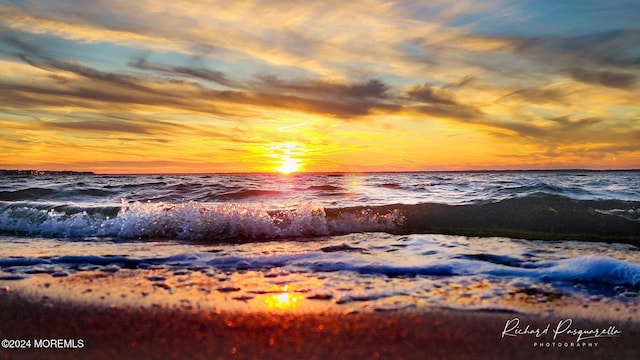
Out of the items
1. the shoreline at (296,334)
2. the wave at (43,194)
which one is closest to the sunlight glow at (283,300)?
the shoreline at (296,334)

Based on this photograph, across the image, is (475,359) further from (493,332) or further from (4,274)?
(4,274)

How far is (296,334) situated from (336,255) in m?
3.28

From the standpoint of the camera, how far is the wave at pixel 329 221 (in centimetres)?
937

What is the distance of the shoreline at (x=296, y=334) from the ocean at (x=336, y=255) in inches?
11.2

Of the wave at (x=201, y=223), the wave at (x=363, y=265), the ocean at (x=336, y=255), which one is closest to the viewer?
the ocean at (x=336, y=255)

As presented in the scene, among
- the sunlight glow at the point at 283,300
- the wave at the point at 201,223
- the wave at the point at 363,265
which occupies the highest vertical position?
the wave at the point at 201,223

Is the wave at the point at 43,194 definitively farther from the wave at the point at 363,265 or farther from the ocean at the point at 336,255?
the wave at the point at 363,265

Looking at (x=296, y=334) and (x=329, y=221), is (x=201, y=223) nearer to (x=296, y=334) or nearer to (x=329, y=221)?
(x=329, y=221)

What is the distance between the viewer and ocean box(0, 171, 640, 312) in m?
4.43

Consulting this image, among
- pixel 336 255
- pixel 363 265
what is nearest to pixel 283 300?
pixel 363 265

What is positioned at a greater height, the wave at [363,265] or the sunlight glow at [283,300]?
the wave at [363,265]

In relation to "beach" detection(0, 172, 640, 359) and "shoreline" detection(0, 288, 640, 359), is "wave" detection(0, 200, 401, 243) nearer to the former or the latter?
"beach" detection(0, 172, 640, 359)

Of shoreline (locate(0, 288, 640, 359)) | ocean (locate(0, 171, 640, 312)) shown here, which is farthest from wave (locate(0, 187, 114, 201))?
shoreline (locate(0, 288, 640, 359))

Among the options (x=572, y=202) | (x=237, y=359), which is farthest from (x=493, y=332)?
(x=572, y=202)
